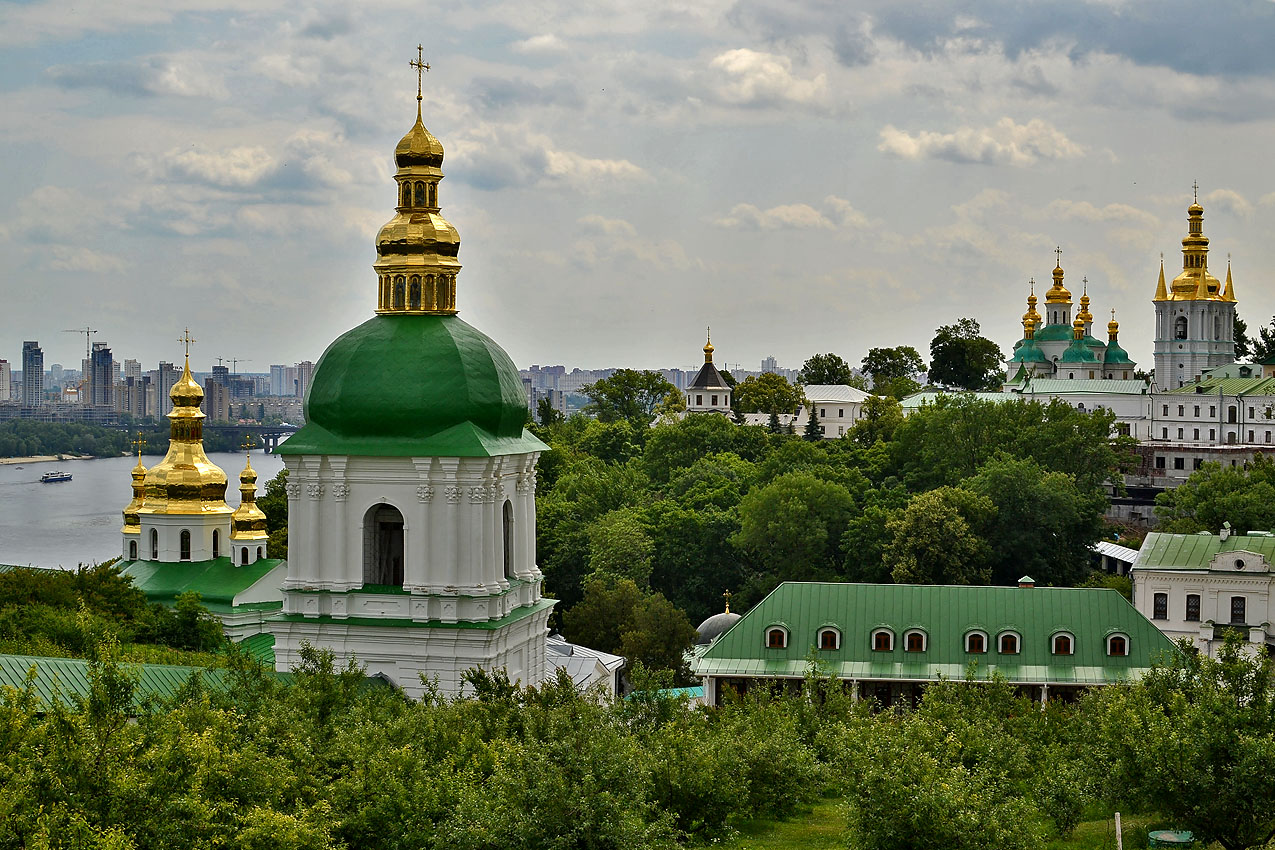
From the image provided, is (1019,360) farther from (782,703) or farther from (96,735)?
(96,735)

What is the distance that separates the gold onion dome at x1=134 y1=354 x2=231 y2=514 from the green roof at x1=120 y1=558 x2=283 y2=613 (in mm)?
1555

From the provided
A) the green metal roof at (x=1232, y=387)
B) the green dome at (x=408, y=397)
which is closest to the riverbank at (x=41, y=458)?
the green metal roof at (x=1232, y=387)

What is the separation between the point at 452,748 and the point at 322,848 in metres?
4.18

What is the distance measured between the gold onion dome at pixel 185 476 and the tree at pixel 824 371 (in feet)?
265

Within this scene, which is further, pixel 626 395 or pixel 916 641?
pixel 626 395

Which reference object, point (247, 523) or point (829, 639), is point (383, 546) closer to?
point (829, 639)

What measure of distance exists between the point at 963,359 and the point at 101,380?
106461 millimetres

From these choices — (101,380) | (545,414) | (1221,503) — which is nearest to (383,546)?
(1221,503)

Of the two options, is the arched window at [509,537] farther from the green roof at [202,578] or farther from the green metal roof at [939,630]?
the green roof at [202,578]

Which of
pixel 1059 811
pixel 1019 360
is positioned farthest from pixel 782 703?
pixel 1019 360

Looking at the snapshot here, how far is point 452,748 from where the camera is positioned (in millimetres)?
20125

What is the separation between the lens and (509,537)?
28.0 meters

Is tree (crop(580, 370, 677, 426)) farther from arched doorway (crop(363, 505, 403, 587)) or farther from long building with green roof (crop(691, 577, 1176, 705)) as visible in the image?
arched doorway (crop(363, 505, 403, 587))

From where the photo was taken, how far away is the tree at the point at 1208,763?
54.9ft
